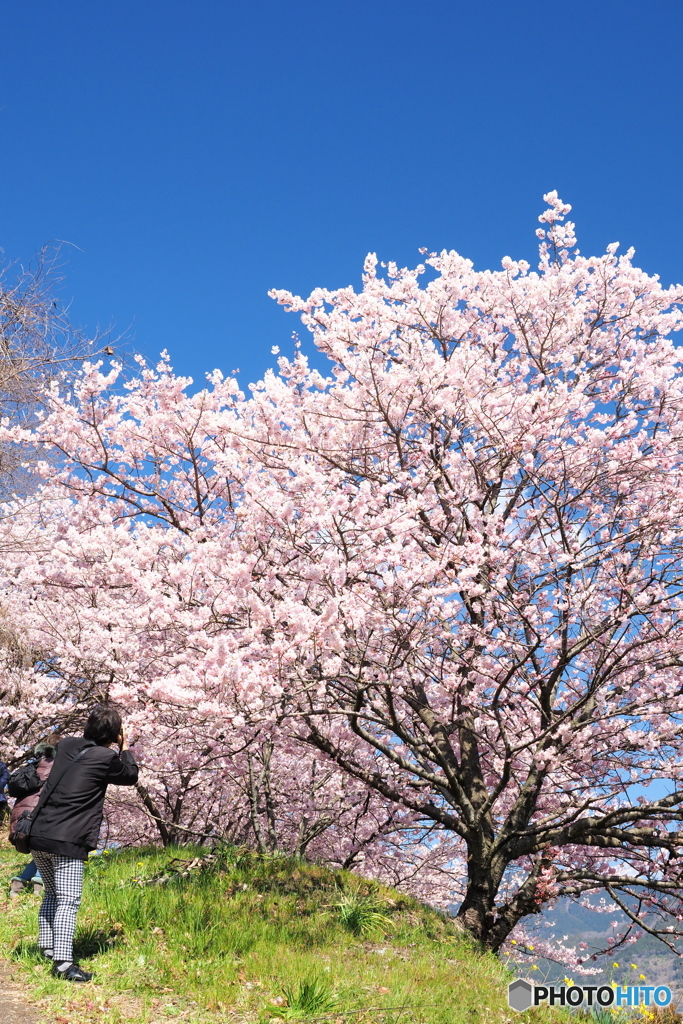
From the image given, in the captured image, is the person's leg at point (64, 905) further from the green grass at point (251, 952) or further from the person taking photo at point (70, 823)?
the green grass at point (251, 952)

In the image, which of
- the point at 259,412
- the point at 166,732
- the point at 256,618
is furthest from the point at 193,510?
the point at 256,618

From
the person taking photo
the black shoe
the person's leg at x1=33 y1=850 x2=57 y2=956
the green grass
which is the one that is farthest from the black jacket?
the green grass

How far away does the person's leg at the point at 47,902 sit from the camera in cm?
461

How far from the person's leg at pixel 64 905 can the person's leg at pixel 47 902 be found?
0.10m

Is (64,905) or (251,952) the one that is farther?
(251,952)

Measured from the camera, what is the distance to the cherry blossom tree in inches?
265

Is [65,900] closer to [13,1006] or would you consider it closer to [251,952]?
[13,1006]

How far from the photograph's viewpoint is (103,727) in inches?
188

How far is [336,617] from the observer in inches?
234

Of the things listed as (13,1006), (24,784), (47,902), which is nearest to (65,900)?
(47,902)

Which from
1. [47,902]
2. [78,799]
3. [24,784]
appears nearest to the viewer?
[78,799]

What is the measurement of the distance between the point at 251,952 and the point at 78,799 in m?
1.70

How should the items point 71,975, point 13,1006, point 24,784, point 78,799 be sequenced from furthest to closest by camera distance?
point 24,784, point 78,799, point 71,975, point 13,1006

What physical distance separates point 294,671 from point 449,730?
267 cm
